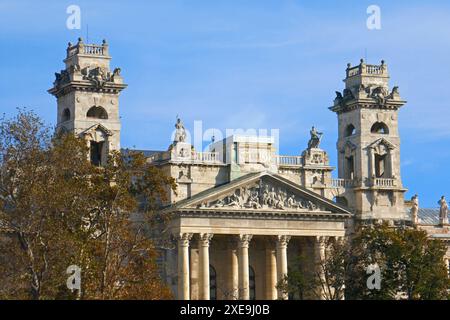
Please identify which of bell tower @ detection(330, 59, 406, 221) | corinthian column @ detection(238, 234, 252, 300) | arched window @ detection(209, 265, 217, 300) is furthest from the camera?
bell tower @ detection(330, 59, 406, 221)

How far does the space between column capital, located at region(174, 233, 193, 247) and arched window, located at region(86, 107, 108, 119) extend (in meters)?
13.1

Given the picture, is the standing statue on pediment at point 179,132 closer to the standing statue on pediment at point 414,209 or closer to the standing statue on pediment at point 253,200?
the standing statue on pediment at point 253,200

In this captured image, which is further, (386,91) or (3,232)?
(386,91)

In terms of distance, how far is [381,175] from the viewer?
13050cm

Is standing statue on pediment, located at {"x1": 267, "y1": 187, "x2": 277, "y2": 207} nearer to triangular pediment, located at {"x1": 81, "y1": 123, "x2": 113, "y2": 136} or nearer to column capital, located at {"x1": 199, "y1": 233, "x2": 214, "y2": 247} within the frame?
→ column capital, located at {"x1": 199, "y1": 233, "x2": 214, "y2": 247}

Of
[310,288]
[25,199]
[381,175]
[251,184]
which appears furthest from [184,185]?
[25,199]

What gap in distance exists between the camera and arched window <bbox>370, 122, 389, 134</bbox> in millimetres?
129875

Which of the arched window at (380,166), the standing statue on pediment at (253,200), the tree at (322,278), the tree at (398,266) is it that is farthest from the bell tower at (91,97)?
the arched window at (380,166)

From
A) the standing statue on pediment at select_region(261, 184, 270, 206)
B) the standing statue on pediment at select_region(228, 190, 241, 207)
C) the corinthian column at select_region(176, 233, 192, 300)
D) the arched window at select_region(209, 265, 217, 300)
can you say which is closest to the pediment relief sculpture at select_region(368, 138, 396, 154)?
the standing statue on pediment at select_region(261, 184, 270, 206)

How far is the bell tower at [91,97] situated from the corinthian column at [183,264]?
10092mm

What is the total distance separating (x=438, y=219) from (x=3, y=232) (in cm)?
6693

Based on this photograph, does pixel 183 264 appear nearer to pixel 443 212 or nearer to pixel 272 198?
pixel 272 198
